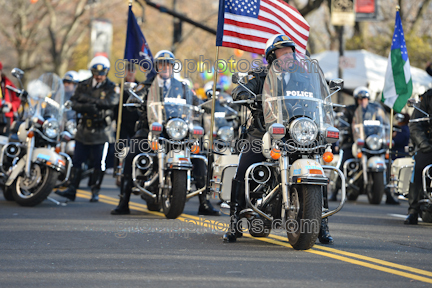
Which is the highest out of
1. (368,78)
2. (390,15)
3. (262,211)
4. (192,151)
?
(390,15)

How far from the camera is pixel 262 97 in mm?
7363

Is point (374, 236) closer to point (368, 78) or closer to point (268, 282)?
point (268, 282)

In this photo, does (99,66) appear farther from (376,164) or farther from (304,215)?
(304,215)

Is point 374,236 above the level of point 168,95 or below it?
below

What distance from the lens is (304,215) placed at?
6.56 m

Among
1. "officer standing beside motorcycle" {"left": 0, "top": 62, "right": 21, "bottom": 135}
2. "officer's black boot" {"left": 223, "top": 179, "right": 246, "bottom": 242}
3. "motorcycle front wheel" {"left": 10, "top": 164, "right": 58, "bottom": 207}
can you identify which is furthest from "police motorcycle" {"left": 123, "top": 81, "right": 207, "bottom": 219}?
"officer standing beside motorcycle" {"left": 0, "top": 62, "right": 21, "bottom": 135}

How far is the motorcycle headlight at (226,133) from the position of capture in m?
14.4

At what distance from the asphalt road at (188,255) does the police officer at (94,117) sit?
2.46m

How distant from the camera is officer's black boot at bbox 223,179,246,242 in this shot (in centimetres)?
755

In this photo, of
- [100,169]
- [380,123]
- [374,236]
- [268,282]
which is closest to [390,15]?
[380,123]

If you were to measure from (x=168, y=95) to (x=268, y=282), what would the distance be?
15.9 feet

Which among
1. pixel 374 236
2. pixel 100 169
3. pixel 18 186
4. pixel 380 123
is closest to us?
pixel 374 236

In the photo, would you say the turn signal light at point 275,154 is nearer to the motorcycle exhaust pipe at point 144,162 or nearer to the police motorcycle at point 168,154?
the police motorcycle at point 168,154

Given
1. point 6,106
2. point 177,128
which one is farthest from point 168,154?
point 6,106
